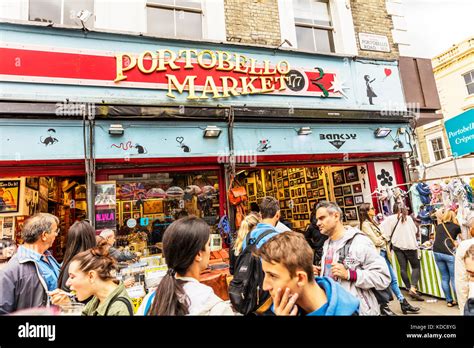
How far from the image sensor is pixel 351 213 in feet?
20.8

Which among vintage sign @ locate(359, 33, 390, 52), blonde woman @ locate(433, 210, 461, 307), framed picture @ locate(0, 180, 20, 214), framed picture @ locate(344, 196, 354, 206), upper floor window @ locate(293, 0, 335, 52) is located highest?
upper floor window @ locate(293, 0, 335, 52)

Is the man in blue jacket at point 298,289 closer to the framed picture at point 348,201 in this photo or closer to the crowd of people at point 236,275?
the crowd of people at point 236,275

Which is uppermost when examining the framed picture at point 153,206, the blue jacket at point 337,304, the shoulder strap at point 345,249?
the framed picture at point 153,206

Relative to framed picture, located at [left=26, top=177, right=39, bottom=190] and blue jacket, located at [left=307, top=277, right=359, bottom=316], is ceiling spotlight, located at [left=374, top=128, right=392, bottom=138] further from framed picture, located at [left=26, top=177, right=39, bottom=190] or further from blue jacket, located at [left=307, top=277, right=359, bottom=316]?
framed picture, located at [left=26, top=177, right=39, bottom=190]

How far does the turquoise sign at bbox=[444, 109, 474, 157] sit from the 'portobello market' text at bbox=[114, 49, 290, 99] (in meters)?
2.92

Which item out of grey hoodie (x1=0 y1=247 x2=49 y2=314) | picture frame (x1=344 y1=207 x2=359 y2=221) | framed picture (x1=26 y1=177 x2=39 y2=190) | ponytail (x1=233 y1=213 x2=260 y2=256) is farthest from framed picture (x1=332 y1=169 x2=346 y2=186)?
framed picture (x1=26 y1=177 x2=39 y2=190)

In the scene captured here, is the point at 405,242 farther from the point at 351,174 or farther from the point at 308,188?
the point at 308,188

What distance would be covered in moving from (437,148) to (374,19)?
3.47 metres

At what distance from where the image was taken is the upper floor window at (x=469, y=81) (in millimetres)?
3329

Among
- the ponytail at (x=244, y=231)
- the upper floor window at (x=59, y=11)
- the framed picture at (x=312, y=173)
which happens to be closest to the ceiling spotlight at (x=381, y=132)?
the framed picture at (x=312, y=173)

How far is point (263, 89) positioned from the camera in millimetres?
5184

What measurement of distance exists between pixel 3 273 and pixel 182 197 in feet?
10.0

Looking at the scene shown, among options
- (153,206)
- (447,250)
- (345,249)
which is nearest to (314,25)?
(447,250)

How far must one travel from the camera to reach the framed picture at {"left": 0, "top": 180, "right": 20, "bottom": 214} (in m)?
4.37
